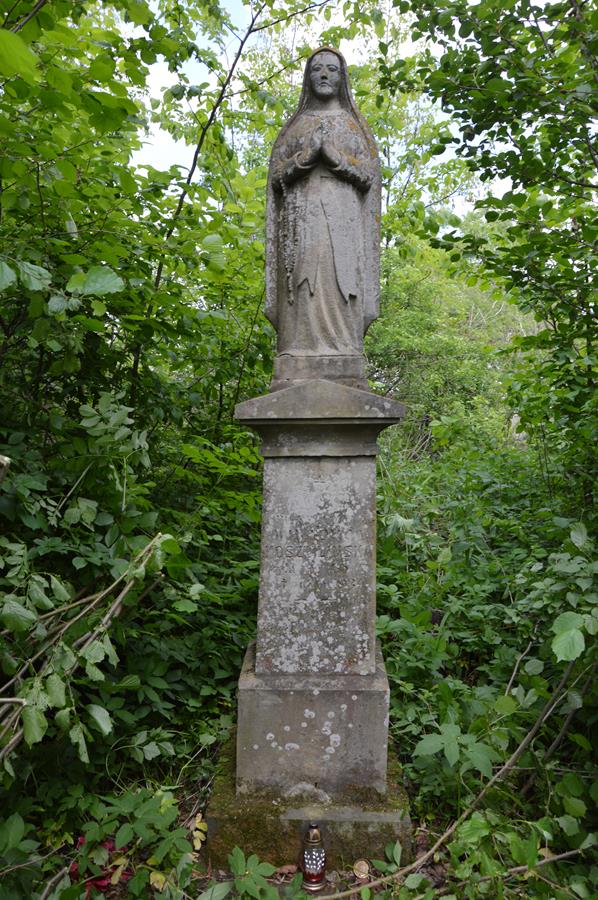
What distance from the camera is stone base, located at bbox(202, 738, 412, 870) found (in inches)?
91.0

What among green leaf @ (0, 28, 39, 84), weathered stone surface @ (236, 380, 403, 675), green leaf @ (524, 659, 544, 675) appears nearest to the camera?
green leaf @ (0, 28, 39, 84)

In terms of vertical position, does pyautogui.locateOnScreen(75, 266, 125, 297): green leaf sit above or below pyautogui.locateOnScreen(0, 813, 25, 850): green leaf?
above

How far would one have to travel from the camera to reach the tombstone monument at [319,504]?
248 centimetres

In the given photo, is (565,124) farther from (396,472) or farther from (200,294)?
(396,472)

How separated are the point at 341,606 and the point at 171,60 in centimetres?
316

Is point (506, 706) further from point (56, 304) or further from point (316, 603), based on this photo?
point (56, 304)

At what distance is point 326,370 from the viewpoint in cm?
271

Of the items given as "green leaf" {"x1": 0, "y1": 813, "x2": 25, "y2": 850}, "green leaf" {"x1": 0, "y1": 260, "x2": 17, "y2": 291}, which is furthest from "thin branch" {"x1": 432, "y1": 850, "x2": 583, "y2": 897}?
"green leaf" {"x1": 0, "y1": 260, "x2": 17, "y2": 291}

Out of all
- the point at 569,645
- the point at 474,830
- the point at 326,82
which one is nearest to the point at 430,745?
the point at 474,830

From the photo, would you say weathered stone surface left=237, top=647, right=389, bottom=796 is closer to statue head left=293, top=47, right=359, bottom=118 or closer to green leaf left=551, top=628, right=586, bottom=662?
A: green leaf left=551, top=628, right=586, bottom=662

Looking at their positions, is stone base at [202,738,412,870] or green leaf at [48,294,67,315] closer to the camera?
green leaf at [48,294,67,315]

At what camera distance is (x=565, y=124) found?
310cm

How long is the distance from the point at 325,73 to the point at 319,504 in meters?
1.96

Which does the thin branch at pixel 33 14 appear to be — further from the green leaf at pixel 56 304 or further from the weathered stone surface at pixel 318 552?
the weathered stone surface at pixel 318 552
